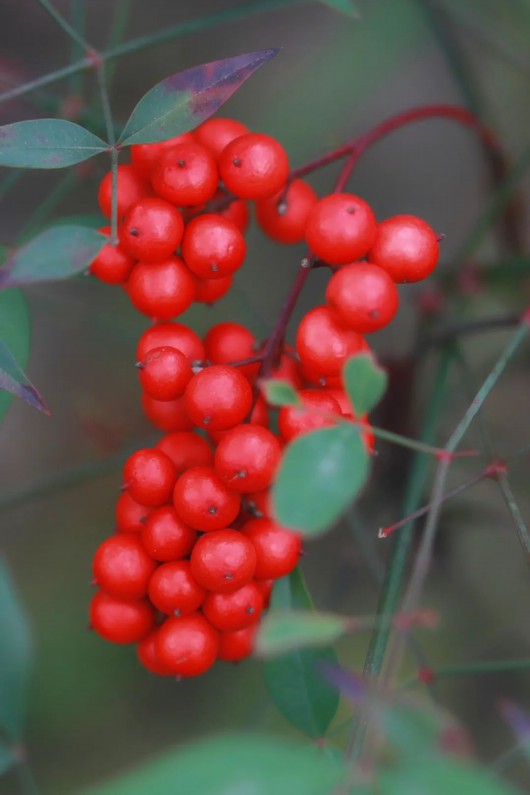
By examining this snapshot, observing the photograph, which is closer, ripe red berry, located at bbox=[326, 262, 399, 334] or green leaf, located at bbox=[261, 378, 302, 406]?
green leaf, located at bbox=[261, 378, 302, 406]

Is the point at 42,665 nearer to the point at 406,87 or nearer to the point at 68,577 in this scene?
the point at 68,577

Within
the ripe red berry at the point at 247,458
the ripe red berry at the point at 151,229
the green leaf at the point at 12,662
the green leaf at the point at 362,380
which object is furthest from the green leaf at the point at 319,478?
the green leaf at the point at 12,662

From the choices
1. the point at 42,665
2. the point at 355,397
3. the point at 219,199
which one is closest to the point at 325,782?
the point at 355,397

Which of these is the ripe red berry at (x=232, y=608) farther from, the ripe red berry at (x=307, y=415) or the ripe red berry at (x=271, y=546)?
the ripe red berry at (x=307, y=415)

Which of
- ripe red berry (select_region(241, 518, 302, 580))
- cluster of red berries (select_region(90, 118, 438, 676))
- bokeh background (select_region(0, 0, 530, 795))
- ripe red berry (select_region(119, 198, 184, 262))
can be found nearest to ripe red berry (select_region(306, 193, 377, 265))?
cluster of red berries (select_region(90, 118, 438, 676))

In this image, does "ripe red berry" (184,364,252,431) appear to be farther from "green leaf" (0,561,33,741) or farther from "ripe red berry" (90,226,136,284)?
"green leaf" (0,561,33,741)

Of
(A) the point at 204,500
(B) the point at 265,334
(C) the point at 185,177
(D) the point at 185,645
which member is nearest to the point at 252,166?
(C) the point at 185,177

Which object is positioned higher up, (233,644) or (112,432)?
(112,432)
